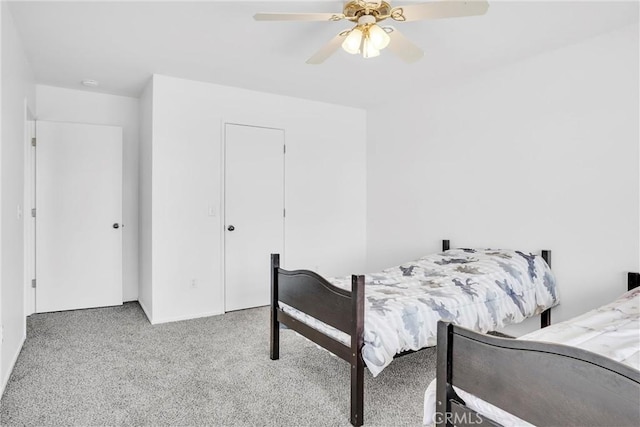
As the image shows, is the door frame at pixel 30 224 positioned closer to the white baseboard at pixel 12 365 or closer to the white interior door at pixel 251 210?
the white baseboard at pixel 12 365

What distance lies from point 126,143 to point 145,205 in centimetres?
89

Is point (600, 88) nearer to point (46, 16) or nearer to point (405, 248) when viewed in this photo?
point (405, 248)

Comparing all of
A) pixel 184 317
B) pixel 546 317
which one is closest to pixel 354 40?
pixel 546 317

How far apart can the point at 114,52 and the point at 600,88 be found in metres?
3.62

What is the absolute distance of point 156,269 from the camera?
3.62 meters

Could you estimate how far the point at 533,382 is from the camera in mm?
1100

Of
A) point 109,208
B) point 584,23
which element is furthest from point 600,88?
point 109,208

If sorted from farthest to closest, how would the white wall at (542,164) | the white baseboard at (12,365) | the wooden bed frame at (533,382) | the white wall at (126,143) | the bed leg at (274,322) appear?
the white wall at (126,143) < the bed leg at (274,322) < the white wall at (542,164) < the white baseboard at (12,365) < the wooden bed frame at (533,382)

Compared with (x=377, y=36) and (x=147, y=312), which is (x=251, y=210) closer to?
(x=147, y=312)

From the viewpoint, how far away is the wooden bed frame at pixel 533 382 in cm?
94

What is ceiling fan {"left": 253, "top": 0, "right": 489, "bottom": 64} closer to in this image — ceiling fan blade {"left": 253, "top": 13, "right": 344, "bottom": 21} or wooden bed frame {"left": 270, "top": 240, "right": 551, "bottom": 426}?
ceiling fan blade {"left": 253, "top": 13, "right": 344, "bottom": 21}

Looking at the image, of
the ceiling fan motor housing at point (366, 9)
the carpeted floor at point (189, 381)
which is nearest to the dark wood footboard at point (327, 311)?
the carpeted floor at point (189, 381)

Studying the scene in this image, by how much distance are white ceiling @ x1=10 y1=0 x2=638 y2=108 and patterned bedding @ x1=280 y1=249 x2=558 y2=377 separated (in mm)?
1611

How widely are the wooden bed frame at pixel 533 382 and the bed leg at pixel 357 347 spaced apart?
643mm
